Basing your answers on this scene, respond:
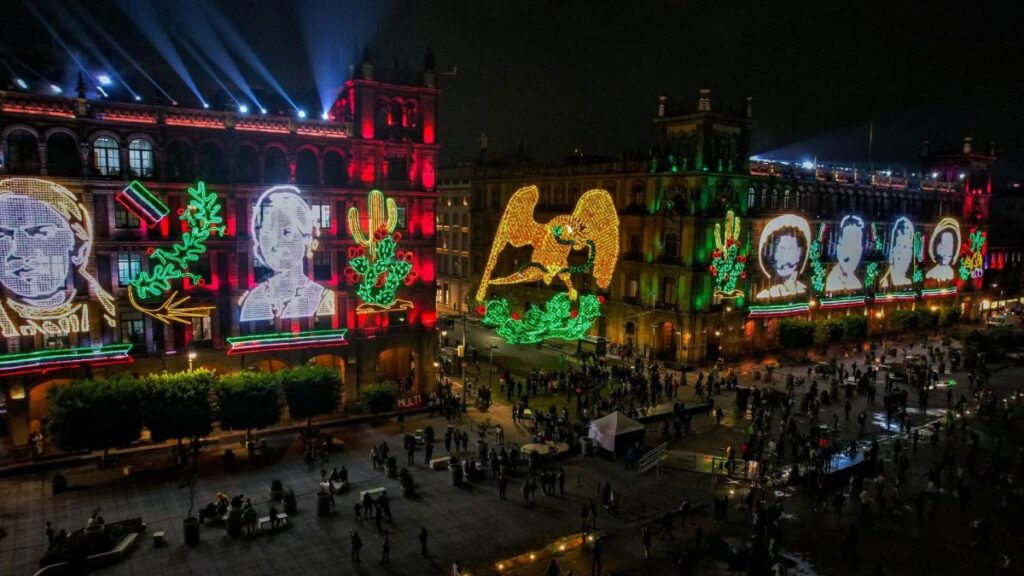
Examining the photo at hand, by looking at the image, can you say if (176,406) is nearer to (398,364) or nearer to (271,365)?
(271,365)

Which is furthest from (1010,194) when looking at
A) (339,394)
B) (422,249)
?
(339,394)

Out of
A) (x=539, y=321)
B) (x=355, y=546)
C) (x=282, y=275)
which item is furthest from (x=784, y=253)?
(x=355, y=546)

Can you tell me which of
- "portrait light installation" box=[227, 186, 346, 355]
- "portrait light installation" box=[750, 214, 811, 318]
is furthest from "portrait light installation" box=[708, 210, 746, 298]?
"portrait light installation" box=[227, 186, 346, 355]

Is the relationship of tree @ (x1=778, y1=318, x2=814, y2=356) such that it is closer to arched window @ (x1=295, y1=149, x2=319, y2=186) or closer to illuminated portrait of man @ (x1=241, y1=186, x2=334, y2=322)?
illuminated portrait of man @ (x1=241, y1=186, x2=334, y2=322)

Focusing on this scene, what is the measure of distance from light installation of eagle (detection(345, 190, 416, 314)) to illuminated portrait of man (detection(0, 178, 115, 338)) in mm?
15843

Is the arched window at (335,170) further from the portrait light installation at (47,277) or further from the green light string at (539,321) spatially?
the green light string at (539,321)

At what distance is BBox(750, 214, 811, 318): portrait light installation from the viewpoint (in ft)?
227

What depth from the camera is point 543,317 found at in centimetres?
5616

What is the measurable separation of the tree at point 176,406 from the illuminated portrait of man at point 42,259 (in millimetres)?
7466

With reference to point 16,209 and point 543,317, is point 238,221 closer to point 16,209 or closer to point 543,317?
point 16,209

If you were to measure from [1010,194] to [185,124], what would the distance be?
13307 cm

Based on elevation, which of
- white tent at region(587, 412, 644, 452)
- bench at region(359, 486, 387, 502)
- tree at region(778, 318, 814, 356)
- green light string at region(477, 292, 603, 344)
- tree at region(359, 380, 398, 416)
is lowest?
bench at region(359, 486, 387, 502)

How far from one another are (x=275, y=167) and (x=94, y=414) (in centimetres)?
1949

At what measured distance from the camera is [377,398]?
44156 mm
